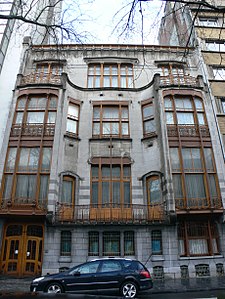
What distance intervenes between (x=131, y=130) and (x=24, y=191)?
876 centimetres

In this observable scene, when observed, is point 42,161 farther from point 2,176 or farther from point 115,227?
point 115,227

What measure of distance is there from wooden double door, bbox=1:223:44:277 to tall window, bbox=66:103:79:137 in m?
7.09

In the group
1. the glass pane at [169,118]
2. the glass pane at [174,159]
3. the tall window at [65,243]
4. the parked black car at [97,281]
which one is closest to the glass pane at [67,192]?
the tall window at [65,243]

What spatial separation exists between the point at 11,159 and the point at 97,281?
10.6m

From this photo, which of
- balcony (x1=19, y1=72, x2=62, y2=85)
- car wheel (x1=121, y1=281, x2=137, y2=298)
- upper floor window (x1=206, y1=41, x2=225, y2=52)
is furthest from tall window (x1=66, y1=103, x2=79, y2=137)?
upper floor window (x1=206, y1=41, x2=225, y2=52)

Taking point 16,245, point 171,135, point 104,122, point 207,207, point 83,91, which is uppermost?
point 83,91

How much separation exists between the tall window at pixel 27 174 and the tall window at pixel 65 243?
2370 mm

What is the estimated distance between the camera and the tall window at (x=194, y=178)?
1606 centimetres

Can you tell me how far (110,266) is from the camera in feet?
33.3

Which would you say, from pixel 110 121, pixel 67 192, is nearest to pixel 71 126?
pixel 110 121

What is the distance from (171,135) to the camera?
58.8ft

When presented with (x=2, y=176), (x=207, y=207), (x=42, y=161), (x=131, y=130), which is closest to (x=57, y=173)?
(x=42, y=161)

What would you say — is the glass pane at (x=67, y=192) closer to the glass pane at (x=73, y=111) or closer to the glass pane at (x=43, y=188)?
the glass pane at (x=43, y=188)

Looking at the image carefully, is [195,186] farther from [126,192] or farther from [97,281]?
[97,281]
